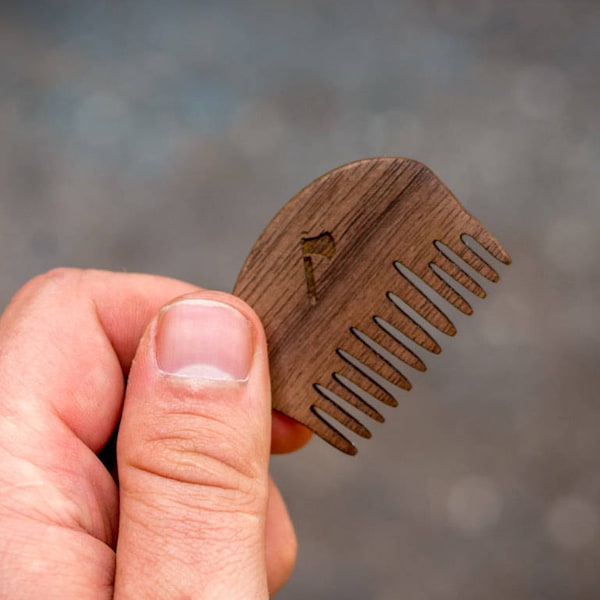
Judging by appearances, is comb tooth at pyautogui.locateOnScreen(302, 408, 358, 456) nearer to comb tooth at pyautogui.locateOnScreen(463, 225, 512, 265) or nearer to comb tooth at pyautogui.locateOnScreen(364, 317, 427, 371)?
comb tooth at pyautogui.locateOnScreen(364, 317, 427, 371)

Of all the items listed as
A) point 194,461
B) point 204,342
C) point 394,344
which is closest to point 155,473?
point 194,461

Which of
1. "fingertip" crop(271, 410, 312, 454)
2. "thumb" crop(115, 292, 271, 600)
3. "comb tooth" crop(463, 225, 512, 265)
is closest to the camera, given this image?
"thumb" crop(115, 292, 271, 600)

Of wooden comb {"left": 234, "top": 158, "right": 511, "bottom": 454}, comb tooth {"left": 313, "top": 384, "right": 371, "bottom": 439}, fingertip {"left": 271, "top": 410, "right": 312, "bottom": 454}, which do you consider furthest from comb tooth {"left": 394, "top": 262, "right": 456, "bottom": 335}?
fingertip {"left": 271, "top": 410, "right": 312, "bottom": 454}

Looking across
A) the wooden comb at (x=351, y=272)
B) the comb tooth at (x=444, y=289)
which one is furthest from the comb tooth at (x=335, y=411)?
the comb tooth at (x=444, y=289)

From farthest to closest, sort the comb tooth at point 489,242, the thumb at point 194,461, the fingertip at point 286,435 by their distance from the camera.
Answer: the fingertip at point 286,435 → the comb tooth at point 489,242 → the thumb at point 194,461

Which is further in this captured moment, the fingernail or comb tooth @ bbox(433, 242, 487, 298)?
comb tooth @ bbox(433, 242, 487, 298)

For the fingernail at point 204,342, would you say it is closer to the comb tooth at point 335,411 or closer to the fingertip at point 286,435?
the comb tooth at point 335,411
